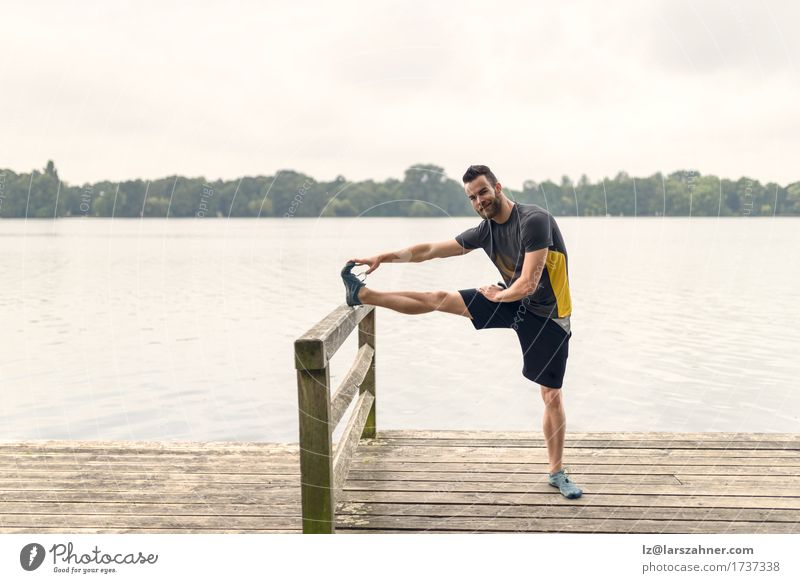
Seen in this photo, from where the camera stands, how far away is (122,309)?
2023cm

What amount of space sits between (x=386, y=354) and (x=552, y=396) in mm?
9560

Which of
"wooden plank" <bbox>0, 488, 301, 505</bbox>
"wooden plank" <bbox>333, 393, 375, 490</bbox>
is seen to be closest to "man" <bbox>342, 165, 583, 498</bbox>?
"wooden plank" <bbox>333, 393, 375, 490</bbox>

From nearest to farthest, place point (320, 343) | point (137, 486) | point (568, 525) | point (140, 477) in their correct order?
1. point (320, 343)
2. point (568, 525)
3. point (137, 486)
4. point (140, 477)

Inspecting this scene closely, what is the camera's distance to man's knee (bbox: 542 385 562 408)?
4.42 m

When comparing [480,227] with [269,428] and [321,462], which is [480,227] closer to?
[321,462]

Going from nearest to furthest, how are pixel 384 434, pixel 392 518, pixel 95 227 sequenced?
pixel 392 518, pixel 384 434, pixel 95 227

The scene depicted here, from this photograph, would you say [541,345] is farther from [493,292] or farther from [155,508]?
[155,508]

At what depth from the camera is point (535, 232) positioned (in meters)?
4.14

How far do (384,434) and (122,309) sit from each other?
1633 centimetres

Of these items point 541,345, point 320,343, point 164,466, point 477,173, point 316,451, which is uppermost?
point 477,173

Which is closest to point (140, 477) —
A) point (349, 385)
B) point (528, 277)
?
point (349, 385)

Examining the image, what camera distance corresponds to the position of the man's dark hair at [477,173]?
427 centimetres

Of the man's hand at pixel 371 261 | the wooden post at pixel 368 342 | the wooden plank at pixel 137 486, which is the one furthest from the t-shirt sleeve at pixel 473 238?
the wooden plank at pixel 137 486
